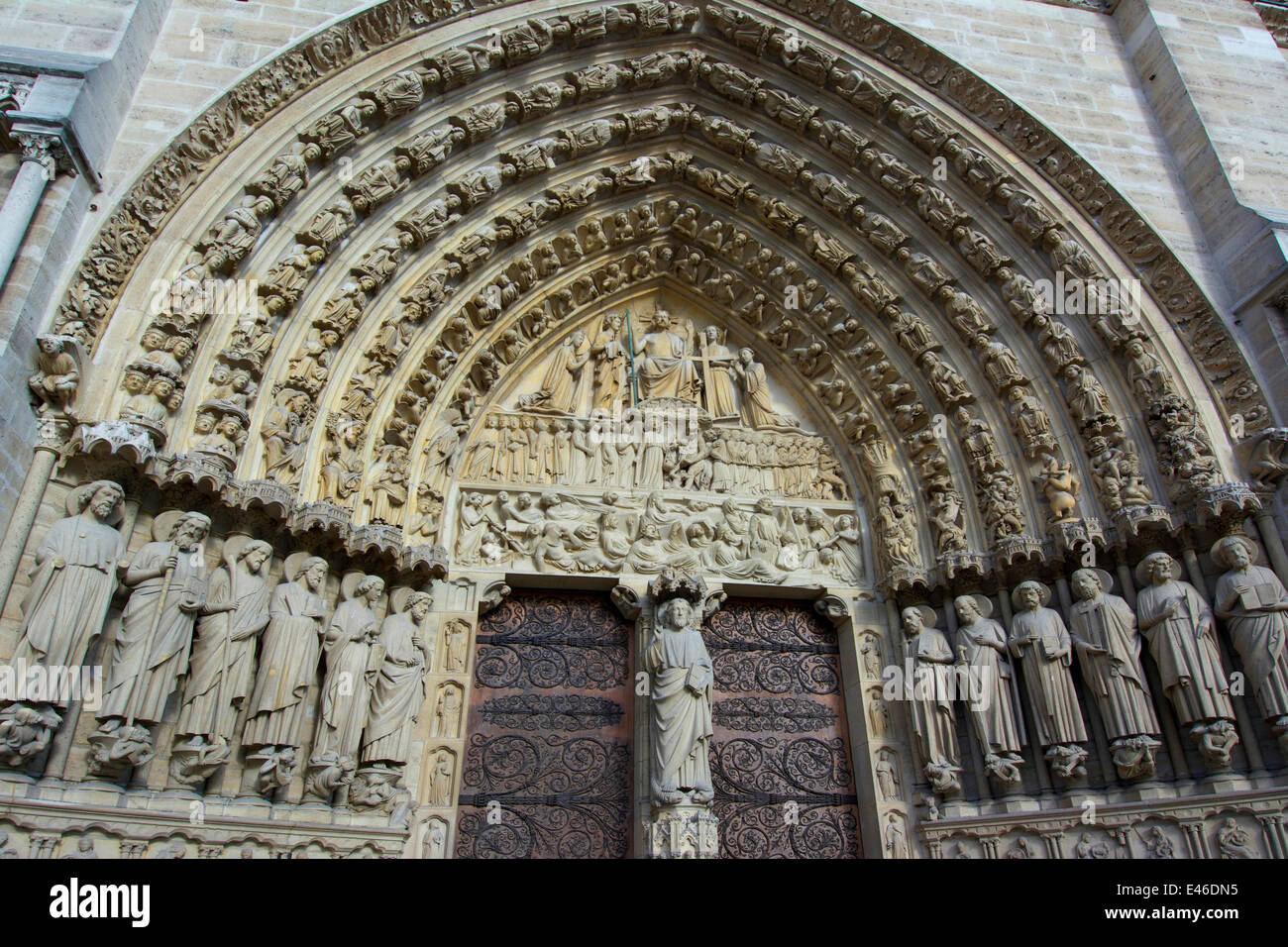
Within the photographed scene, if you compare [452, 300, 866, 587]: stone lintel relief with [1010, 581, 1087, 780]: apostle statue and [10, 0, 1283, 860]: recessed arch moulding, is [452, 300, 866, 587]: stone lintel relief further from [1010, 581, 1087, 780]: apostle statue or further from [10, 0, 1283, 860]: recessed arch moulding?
[1010, 581, 1087, 780]: apostle statue

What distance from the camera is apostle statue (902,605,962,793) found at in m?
5.83

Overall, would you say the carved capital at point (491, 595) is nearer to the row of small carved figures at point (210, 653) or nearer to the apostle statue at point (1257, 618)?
the row of small carved figures at point (210, 653)

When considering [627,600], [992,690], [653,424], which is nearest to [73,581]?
[627,600]

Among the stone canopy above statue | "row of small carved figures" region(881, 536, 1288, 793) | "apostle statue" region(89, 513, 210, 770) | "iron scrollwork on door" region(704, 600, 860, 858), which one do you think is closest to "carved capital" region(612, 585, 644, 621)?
"iron scrollwork on door" region(704, 600, 860, 858)

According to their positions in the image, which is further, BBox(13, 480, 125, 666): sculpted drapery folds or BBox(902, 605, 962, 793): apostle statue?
BBox(902, 605, 962, 793): apostle statue

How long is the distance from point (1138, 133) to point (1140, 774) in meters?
5.23

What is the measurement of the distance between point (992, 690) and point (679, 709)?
2.10 meters

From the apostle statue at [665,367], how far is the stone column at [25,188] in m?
4.47

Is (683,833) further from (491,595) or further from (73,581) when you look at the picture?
(73,581)

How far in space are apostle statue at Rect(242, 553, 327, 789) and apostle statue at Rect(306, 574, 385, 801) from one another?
0.11 metres

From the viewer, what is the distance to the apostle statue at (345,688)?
198 inches

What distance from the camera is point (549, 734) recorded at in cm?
627
